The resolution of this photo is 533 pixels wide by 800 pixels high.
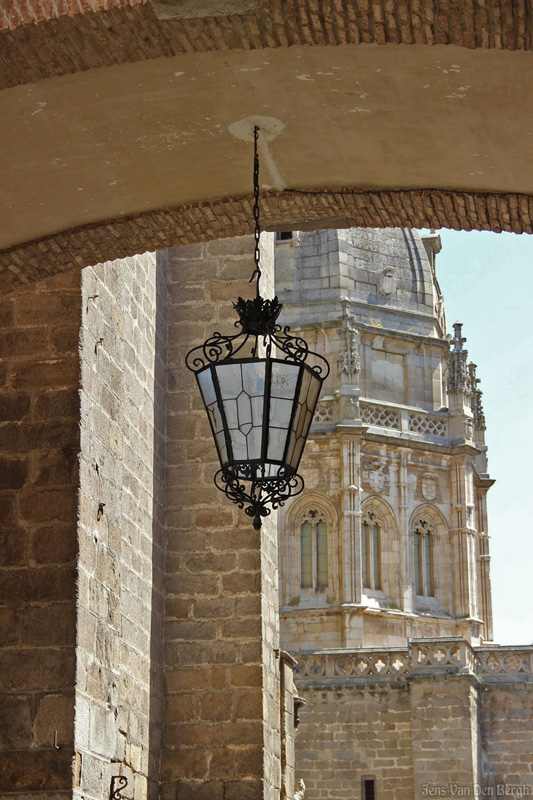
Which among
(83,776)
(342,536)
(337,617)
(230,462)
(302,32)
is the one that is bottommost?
(83,776)

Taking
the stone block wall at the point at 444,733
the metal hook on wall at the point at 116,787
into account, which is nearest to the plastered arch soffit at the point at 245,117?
the metal hook on wall at the point at 116,787

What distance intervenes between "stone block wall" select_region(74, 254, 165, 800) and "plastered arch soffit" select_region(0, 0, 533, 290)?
2.20m

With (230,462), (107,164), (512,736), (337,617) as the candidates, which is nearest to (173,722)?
(230,462)

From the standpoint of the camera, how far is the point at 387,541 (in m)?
35.1

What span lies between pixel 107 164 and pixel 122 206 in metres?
0.28

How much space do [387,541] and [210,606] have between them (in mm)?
24886

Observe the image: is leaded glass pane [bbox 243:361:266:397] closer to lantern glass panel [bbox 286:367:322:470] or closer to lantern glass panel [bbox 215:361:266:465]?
lantern glass panel [bbox 215:361:266:465]

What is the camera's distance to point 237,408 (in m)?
5.98

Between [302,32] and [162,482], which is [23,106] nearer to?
[302,32]

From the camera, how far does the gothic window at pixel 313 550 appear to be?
3405cm

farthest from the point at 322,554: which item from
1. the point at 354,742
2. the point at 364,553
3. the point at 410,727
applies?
the point at 410,727

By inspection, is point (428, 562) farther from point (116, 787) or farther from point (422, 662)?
point (116, 787)

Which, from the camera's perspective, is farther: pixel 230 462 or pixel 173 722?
pixel 173 722

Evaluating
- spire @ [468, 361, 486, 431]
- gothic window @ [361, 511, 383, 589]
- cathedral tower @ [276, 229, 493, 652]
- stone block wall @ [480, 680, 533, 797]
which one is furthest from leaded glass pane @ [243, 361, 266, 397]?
spire @ [468, 361, 486, 431]
